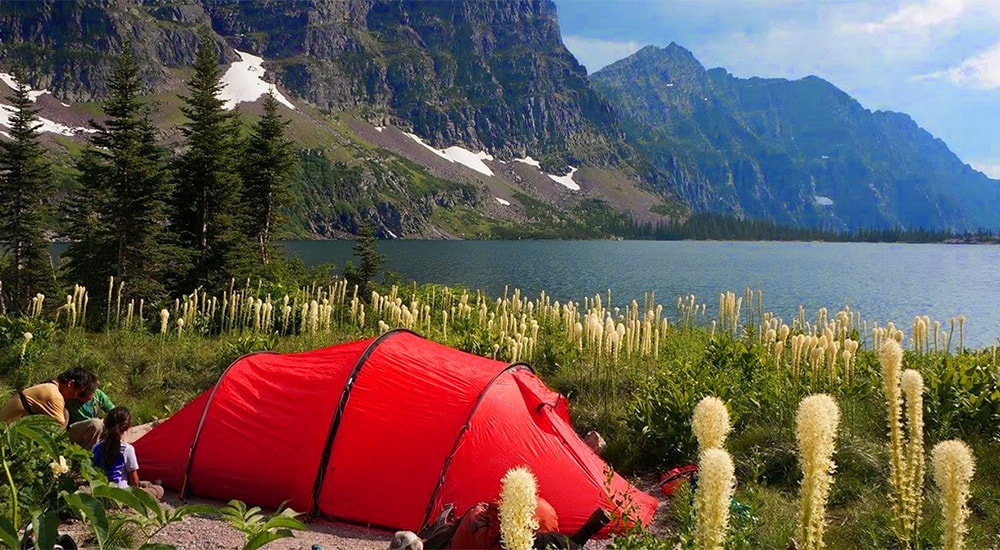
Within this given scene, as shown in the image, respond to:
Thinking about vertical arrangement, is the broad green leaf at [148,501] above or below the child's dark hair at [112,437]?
above

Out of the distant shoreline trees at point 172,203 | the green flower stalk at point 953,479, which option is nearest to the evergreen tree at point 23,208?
the distant shoreline trees at point 172,203

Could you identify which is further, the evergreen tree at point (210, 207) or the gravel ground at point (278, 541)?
the evergreen tree at point (210, 207)

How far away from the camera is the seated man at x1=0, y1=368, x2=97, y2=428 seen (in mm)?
8461

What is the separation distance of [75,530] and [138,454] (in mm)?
2538

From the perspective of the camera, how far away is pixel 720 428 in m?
2.73

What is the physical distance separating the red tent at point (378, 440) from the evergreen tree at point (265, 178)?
18244mm

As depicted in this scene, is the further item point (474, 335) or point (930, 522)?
point (474, 335)

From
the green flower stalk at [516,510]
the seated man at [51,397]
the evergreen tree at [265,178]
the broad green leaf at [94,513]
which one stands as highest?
the evergreen tree at [265,178]

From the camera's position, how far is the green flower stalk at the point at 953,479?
2.48 metres

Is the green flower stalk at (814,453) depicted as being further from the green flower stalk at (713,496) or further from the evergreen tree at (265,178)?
the evergreen tree at (265,178)

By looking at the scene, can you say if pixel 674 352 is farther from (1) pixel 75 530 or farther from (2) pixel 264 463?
(1) pixel 75 530

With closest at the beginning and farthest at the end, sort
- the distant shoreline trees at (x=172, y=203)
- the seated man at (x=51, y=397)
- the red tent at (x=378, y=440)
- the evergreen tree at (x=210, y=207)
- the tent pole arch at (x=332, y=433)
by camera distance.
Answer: the red tent at (x=378, y=440) < the seated man at (x=51, y=397) < the tent pole arch at (x=332, y=433) < the distant shoreline trees at (x=172, y=203) < the evergreen tree at (x=210, y=207)

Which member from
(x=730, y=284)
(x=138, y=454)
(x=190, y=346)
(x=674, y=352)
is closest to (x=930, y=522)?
(x=674, y=352)

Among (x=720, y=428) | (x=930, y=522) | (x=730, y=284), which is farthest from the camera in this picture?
(x=730, y=284)
